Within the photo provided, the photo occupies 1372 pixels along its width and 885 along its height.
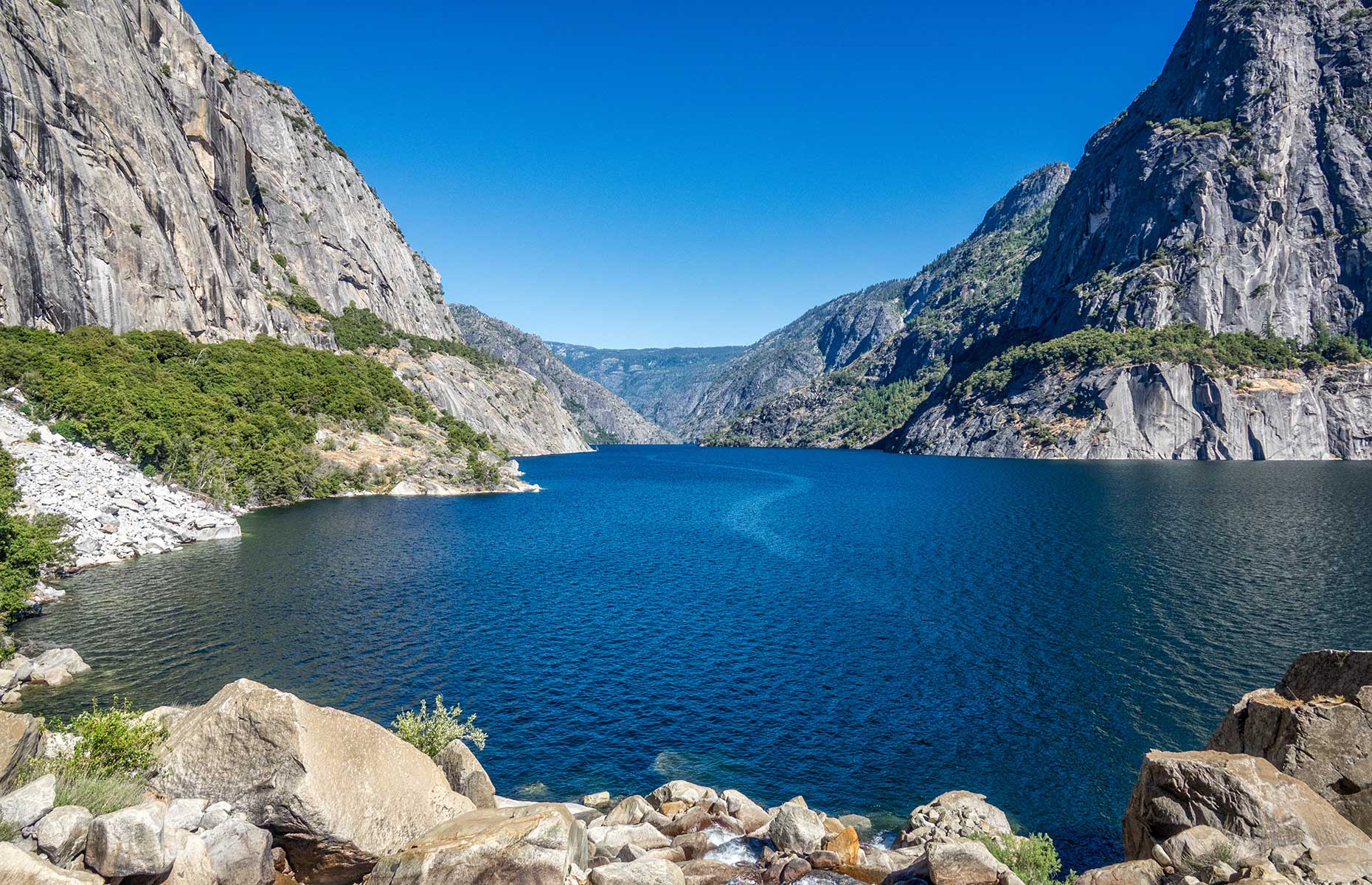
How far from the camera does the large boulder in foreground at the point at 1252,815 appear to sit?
565 inches

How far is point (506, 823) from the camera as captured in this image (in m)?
15.9

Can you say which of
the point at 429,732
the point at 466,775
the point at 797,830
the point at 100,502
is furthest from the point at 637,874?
the point at 100,502

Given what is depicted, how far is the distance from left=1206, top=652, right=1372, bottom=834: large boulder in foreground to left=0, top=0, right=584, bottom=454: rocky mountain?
114633 mm

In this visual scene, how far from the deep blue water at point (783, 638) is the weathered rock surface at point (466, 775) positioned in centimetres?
567

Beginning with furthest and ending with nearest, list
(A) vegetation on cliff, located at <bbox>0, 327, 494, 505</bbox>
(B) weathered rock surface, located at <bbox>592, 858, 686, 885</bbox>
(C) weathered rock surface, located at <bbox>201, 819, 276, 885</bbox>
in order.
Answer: (A) vegetation on cliff, located at <bbox>0, 327, 494, 505</bbox> → (B) weathered rock surface, located at <bbox>592, 858, 686, 885</bbox> → (C) weathered rock surface, located at <bbox>201, 819, 276, 885</bbox>

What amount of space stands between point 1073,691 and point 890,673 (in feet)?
28.6

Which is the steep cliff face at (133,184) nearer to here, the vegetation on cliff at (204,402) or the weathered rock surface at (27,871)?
the vegetation on cliff at (204,402)

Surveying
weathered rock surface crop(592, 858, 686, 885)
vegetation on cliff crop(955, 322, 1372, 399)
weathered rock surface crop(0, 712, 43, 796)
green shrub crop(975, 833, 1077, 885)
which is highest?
vegetation on cliff crop(955, 322, 1372, 399)

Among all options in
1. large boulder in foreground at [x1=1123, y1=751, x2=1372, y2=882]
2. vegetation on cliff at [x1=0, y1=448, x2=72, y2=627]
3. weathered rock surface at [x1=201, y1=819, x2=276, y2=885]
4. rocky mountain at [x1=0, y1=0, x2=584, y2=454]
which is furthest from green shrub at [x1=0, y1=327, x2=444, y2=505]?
large boulder in foreground at [x1=1123, y1=751, x2=1372, y2=882]

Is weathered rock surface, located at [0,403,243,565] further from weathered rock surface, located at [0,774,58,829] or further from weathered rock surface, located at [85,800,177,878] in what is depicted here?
weathered rock surface, located at [85,800,177,878]

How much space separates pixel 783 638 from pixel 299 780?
1236 inches

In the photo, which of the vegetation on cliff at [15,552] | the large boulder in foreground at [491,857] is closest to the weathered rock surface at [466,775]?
the large boulder in foreground at [491,857]

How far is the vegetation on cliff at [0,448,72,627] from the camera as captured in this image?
3684cm

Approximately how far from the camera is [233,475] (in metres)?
84.6
